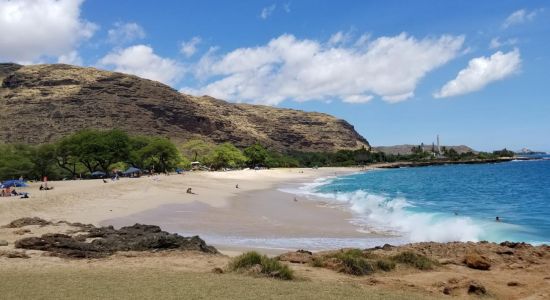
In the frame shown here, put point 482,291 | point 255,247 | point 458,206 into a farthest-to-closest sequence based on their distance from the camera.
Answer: point 458,206 → point 255,247 → point 482,291

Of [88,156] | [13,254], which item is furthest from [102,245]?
[88,156]

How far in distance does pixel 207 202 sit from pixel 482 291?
95.9 ft

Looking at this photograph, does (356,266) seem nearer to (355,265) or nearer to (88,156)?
(355,265)

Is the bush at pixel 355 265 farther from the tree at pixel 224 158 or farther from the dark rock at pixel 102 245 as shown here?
the tree at pixel 224 158

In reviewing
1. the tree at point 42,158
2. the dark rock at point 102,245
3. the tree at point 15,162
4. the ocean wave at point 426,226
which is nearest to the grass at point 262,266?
the dark rock at point 102,245

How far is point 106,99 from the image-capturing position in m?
159

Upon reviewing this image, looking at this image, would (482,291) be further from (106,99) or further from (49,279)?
(106,99)

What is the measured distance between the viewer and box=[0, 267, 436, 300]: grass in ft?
30.6

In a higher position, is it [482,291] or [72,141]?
[72,141]

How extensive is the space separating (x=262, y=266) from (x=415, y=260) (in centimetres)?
445

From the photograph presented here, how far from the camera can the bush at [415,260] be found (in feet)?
42.5

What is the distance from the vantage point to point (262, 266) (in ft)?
39.1

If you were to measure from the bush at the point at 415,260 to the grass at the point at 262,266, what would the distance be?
11.8ft

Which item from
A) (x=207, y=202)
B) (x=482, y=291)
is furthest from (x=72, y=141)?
(x=482, y=291)
